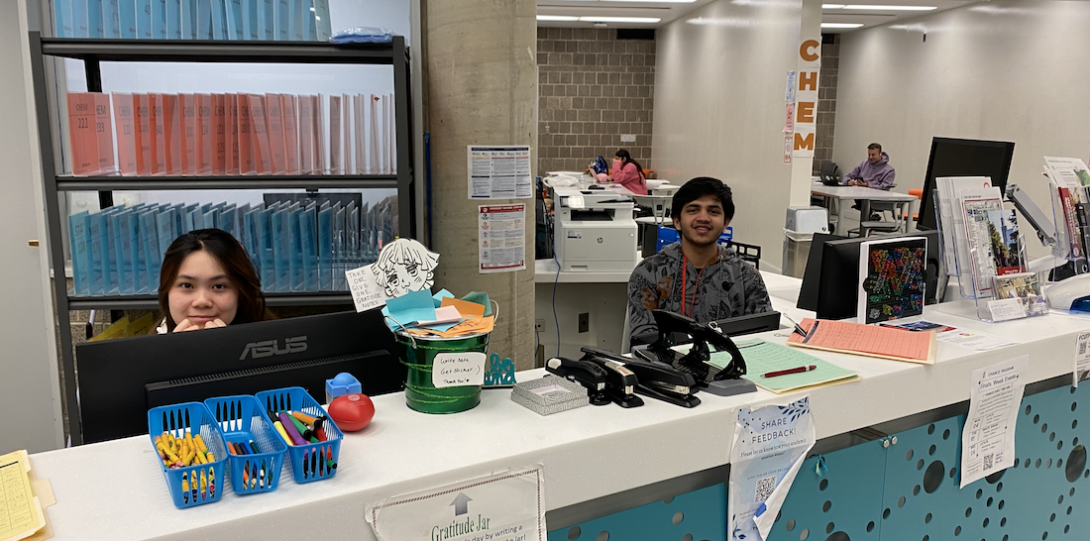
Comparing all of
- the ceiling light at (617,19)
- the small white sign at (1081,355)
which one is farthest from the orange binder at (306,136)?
the ceiling light at (617,19)

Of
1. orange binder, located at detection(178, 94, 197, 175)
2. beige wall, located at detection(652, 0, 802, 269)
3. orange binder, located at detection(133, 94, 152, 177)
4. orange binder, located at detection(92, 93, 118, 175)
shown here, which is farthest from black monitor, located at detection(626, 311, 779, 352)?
beige wall, located at detection(652, 0, 802, 269)

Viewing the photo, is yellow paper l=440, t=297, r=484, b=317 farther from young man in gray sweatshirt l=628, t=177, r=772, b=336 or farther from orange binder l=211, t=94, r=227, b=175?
orange binder l=211, t=94, r=227, b=175

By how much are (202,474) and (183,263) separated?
3.92 ft

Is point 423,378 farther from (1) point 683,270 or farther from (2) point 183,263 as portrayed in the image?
(1) point 683,270

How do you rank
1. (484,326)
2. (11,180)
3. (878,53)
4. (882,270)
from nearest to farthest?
1. (484,326)
2. (882,270)
3. (11,180)
4. (878,53)

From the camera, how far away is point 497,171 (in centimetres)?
279

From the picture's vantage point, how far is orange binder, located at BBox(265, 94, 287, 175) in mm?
2744

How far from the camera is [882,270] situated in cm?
185

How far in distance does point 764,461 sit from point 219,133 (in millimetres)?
2257

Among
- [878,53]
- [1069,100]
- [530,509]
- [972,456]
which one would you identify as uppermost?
[878,53]

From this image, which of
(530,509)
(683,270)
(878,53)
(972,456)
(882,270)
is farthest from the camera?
(878,53)

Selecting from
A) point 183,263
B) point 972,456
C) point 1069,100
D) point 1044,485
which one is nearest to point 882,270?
point 972,456

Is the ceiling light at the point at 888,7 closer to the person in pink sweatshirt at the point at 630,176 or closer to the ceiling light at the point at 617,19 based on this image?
the ceiling light at the point at 617,19

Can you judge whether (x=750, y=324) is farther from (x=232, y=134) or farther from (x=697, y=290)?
(x=232, y=134)
